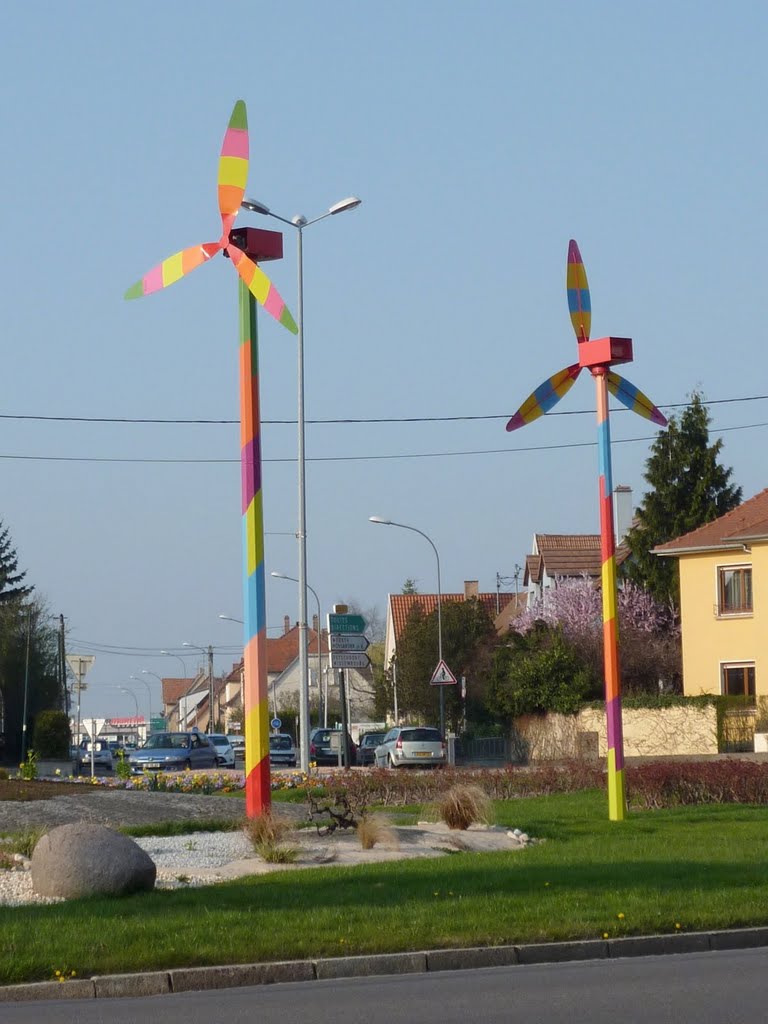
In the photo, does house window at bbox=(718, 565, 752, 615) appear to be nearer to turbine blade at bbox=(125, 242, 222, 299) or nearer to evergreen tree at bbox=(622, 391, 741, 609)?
evergreen tree at bbox=(622, 391, 741, 609)

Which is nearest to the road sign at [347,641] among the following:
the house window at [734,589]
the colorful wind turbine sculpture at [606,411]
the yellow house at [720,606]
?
the colorful wind turbine sculpture at [606,411]

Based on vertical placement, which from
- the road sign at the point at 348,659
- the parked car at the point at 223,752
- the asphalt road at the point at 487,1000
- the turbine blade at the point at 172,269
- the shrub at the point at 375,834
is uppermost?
the turbine blade at the point at 172,269

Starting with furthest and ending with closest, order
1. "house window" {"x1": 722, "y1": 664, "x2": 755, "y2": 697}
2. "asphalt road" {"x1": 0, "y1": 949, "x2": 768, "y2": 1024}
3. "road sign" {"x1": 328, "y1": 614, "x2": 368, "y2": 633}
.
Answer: "house window" {"x1": 722, "y1": 664, "x2": 755, "y2": 697} → "road sign" {"x1": 328, "y1": 614, "x2": 368, "y2": 633} → "asphalt road" {"x1": 0, "y1": 949, "x2": 768, "y2": 1024}

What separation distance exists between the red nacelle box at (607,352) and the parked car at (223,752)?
32.9 meters

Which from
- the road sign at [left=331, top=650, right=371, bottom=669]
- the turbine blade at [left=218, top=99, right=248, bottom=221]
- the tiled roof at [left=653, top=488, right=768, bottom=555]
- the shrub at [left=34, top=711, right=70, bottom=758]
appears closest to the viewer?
the turbine blade at [left=218, top=99, right=248, bottom=221]

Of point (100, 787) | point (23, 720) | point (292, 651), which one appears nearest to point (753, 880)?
point (100, 787)

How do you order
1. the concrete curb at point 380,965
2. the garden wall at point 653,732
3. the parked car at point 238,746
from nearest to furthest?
1. the concrete curb at point 380,965
2. the garden wall at point 653,732
3. the parked car at point 238,746

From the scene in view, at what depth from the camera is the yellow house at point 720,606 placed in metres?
46.3

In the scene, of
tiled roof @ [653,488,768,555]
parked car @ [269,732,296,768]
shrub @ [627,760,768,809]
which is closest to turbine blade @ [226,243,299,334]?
shrub @ [627,760,768,809]

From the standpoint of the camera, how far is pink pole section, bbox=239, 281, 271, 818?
17078 millimetres

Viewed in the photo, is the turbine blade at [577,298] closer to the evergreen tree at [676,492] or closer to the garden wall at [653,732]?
the garden wall at [653,732]

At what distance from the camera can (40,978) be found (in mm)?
9391

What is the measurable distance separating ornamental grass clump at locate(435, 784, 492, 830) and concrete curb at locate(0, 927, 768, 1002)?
22.6 ft

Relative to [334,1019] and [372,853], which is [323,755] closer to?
[372,853]
